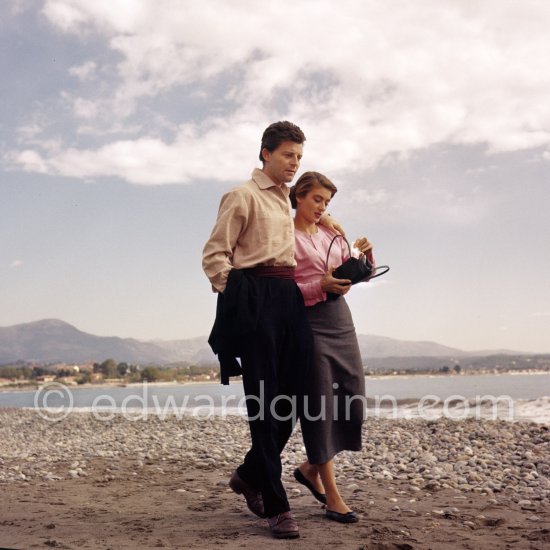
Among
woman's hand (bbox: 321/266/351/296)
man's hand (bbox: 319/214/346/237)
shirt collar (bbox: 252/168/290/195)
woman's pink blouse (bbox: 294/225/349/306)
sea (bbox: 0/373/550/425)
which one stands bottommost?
sea (bbox: 0/373/550/425)

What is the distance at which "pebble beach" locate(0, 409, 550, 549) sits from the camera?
3.47m

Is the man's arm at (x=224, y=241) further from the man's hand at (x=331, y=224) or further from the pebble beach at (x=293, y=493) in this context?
the pebble beach at (x=293, y=493)

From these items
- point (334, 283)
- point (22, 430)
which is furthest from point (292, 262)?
point (22, 430)

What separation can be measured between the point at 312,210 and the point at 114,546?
2.03m

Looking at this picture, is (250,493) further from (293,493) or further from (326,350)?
(293,493)

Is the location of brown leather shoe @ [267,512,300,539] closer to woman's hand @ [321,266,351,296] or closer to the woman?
the woman

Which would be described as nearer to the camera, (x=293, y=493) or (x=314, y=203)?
(x=314, y=203)

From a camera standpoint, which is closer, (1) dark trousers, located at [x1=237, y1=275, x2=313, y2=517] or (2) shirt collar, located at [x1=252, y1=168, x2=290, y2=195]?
(1) dark trousers, located at [x1=237, y1=275, x2=313, y2=517]

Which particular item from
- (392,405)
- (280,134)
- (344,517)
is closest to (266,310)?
(280,134)

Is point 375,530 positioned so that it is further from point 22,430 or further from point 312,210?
point 22,430

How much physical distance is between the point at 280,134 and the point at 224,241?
2.10 feet

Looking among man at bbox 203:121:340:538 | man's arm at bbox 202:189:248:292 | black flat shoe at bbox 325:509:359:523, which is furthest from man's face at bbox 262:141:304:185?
black flat shoe at bbox 325:509:359:523

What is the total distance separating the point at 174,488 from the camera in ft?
17.1

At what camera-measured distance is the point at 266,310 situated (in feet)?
11.2
